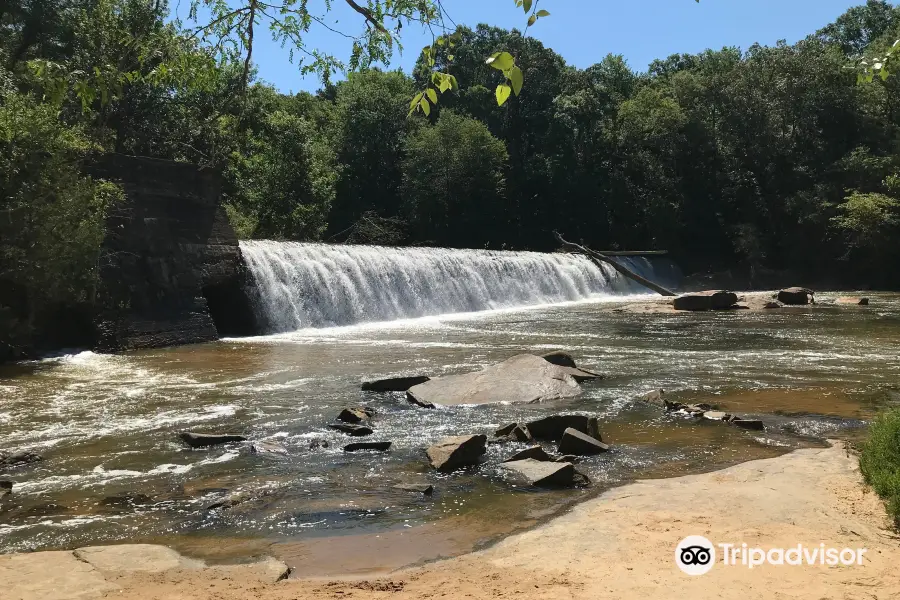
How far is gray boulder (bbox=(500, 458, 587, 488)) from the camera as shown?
6.02 m

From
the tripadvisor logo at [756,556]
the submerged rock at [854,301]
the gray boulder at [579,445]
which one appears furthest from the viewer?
the submerged rock at [854,301]

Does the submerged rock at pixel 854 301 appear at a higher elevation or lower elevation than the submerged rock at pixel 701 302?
lower

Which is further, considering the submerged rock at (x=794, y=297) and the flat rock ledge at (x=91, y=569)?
the submerged rock at (x=794, y=297)

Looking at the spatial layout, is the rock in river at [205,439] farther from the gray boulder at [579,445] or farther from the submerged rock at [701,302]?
the submerged rock at [701,302]

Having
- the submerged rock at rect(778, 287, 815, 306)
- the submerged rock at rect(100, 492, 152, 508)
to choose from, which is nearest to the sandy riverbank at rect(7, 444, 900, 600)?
the submerged rock at rect(100, 492, 152, 508)

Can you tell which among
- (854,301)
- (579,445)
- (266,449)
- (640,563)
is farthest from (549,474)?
(854,301)

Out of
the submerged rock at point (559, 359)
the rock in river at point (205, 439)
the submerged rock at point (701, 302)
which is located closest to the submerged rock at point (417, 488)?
the rock in river at point (205, 439)

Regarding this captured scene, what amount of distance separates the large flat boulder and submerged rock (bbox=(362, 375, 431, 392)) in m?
0.44

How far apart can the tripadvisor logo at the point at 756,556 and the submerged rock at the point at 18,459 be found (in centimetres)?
590

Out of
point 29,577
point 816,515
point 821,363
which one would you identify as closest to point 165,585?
point 29,577

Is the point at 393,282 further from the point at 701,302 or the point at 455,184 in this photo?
the point at 455,184

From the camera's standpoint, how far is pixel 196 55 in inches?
200

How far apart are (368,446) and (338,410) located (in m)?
1.99

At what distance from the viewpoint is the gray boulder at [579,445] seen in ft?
23.0
